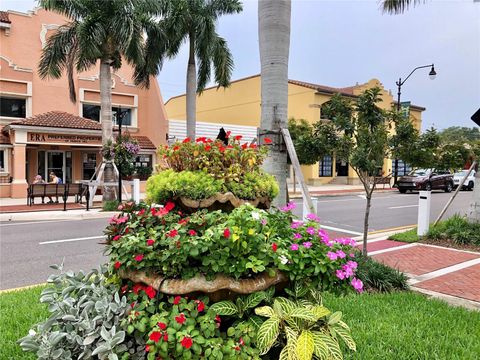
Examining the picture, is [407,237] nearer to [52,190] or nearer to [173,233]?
[173,233]

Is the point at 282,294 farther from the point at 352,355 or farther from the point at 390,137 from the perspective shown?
the point at 390,137

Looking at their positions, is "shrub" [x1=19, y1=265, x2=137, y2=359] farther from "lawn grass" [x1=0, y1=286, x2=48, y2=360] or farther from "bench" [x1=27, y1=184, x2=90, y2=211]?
"bench" [x1=27, y1=184, x2=90, y2=211]

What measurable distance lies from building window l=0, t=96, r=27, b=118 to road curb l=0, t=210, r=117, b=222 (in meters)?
9.20

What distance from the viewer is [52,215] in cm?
1339

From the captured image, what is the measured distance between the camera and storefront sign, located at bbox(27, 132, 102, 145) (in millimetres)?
18516

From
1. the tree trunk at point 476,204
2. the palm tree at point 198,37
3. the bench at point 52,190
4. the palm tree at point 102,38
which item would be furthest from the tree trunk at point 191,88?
the tree trunk at point 476,204

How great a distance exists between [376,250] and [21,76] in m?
20.8

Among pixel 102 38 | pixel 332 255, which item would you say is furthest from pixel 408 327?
pixel 102 38

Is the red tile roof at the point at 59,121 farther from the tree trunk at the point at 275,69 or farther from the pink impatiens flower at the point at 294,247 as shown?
the pink impatiens flower at the point at 294,247

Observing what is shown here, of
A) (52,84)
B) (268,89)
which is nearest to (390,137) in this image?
(268,89)

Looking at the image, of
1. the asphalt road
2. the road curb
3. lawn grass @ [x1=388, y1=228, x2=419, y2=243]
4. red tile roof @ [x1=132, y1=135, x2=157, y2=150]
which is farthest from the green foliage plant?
red tile roof @ [x1=132, y1=135, x2=157, y2=150]

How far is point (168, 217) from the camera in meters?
3.20

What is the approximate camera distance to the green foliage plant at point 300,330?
102 inches

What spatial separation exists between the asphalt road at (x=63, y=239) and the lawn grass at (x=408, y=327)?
479cm
